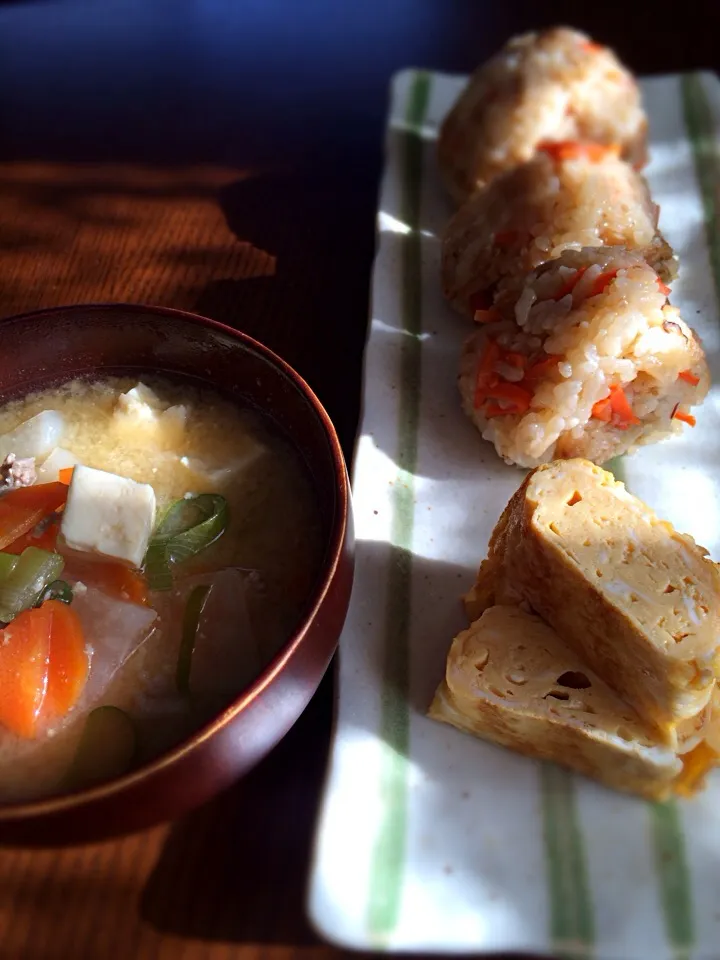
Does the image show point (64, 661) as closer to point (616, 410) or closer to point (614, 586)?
point (614, 586)

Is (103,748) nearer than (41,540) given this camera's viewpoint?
Yes

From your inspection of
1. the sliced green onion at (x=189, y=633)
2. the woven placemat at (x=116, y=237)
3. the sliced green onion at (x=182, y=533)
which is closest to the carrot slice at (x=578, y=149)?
the woven placemat at (x=116, y=237)

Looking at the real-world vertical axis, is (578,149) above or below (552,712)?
above

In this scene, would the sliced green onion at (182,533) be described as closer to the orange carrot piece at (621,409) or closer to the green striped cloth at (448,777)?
the green striped cloth at (448,777)

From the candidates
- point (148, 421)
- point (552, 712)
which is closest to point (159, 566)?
point (148, 421)

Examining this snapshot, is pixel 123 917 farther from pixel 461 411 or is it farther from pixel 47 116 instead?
pixel 47 116

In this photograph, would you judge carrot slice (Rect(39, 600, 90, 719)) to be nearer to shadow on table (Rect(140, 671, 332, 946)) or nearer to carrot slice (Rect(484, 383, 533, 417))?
shadow on table (Rect(140, 671, 332, 946))
